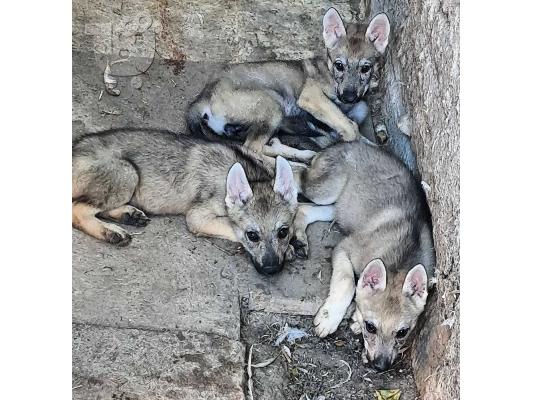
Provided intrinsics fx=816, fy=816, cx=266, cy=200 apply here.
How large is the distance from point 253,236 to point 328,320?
73cm

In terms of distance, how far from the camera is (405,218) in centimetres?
516

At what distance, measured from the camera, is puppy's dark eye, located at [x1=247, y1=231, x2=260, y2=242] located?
5.21 meters

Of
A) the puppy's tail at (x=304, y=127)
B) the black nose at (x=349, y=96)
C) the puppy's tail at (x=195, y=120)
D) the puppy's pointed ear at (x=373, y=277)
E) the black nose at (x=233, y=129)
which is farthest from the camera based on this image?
the puppy's tail at (x=304, y=127)

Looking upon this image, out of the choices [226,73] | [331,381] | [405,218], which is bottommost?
[331,381]

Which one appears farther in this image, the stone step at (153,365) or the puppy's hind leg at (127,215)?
the puppy's hind leg at (127,215)

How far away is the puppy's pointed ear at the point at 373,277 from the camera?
4684 mm

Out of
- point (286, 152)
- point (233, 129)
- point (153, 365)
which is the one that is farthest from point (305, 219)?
point (153, 365)

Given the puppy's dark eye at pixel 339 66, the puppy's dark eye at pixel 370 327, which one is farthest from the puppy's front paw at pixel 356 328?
the puppy's dark eye at pixel 339 66

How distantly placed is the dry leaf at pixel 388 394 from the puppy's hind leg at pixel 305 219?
108cm

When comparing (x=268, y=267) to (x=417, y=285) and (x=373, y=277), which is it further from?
(x=417, y=285)

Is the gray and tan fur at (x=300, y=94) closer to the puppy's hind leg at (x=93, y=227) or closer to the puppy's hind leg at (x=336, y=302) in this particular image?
the puppy's hind leg at (x=93, y=227)

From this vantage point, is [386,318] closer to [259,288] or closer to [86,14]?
[259,288]

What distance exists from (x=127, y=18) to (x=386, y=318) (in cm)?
332
